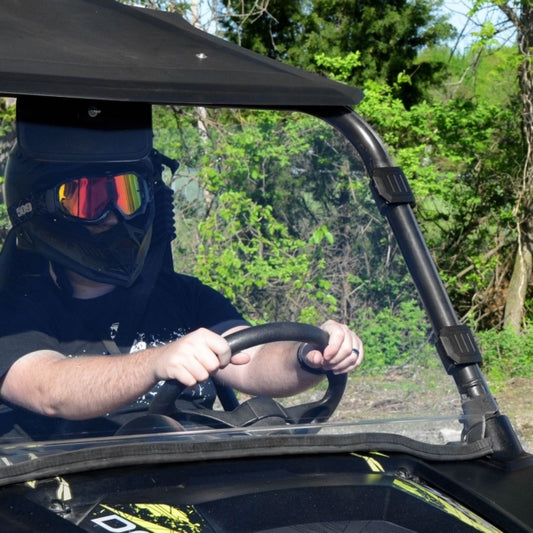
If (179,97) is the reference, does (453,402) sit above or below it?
below

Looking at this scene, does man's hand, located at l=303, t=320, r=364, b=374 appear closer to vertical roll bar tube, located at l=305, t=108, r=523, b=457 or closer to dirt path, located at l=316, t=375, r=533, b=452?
dirt path, located at l=316, t=375, r=533, b=452

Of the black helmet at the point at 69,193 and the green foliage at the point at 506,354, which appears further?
the green foliage at the point at 506,354

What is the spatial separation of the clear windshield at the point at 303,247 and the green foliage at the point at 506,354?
16.4ft

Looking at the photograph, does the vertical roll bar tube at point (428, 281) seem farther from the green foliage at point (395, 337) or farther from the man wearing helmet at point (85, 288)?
the man wearing helmet at point (85, 288)

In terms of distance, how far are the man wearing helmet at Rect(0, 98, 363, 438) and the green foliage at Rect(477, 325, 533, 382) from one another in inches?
210

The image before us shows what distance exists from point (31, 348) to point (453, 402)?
0.78m

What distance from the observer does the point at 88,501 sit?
4.38ft

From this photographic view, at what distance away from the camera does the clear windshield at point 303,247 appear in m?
1.81

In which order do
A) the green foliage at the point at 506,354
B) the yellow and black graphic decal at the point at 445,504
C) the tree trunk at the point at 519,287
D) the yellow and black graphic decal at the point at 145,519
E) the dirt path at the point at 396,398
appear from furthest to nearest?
1. the tree trunk at the point at 519,287
2. the green foliage at the point at 506,354
3. the dirt path at the point at 396,398
4. the yellow and black graphic decal at the point at 445,504
5. the yellow and black graphic decal at the point at 145,519

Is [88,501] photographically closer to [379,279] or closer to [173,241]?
[173,241]

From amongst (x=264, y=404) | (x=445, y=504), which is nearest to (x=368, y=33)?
(x=264, y=404)

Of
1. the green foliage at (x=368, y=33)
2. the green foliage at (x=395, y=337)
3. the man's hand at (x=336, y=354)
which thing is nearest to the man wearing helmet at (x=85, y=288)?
the man's hand at (x=336, y=354)

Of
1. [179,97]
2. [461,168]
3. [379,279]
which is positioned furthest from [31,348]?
[461,168]

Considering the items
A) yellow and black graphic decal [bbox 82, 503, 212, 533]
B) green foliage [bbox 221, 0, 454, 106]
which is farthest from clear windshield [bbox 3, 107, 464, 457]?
green foliage [bbox 221, 0, 454, 106]
